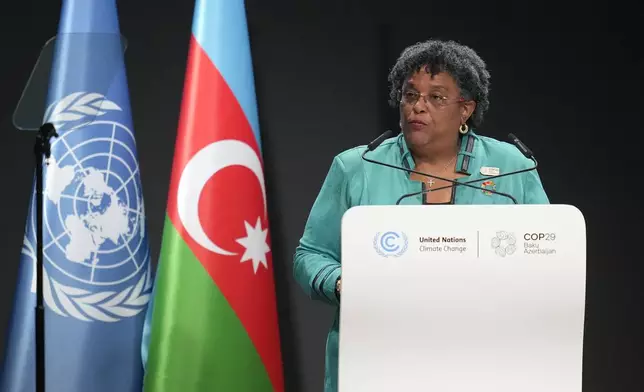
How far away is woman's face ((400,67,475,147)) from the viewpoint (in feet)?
6.35

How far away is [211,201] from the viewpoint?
262 centimetres

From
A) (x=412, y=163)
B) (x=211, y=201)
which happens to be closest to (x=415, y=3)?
(x=211, y=201)

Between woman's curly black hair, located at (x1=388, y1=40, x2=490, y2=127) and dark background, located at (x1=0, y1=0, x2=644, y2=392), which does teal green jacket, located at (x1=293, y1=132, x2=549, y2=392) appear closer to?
woman's curly black hair, located at (x1=388, y1=40, x2=490, y2=127)

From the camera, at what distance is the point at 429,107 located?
194 cm

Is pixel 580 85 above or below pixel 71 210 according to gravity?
above

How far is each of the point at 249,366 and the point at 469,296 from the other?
1.34 m

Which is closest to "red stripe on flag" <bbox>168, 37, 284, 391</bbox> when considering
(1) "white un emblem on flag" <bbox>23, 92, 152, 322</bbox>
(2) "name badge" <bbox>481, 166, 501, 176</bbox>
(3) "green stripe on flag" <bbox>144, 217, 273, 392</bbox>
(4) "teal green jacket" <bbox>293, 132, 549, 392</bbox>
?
(3) "green stripe on flag" <bbox>144, 217, 273, 392</bbox>

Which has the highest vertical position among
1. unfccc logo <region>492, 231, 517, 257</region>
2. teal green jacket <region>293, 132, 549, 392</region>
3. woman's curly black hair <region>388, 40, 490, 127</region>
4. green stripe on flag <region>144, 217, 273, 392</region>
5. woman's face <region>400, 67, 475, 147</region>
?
woman's curly black hair <region>388, 40, 490, 127</region>

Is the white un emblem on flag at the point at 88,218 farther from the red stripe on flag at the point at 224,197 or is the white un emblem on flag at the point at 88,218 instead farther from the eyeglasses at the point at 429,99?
the eyeglasses at the point at 429,99

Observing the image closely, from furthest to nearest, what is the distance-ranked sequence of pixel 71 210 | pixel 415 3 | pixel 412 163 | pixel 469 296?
pixel 415 3 → pixel 71 210 → pixel 412 163 → pixel 469 296

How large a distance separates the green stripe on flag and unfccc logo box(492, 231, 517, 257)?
1337mm

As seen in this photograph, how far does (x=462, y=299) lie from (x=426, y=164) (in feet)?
1.82

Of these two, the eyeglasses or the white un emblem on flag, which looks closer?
the eyeglasses

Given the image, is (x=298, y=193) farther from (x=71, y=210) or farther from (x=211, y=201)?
(x=71, y=210)
